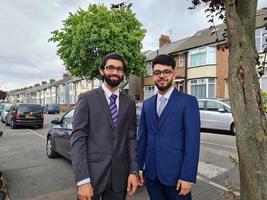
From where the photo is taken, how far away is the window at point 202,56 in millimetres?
25719

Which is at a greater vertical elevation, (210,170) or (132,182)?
(132,182)

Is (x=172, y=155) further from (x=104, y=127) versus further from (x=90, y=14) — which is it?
(x=90, y=14)

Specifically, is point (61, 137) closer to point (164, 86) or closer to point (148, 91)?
point (164, 86)

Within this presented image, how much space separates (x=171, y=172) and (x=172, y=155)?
0.16 metres

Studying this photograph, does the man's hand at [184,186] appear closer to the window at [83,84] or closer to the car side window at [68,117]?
the car side window at [68,117]

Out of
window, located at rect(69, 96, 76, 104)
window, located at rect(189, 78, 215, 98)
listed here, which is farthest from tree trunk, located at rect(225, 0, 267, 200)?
window, located at rect(69, 96, 76, 104)

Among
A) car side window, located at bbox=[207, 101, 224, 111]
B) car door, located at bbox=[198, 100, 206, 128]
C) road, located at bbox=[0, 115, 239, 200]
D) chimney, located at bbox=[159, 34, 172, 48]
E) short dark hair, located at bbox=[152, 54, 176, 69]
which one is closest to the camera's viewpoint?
short dark hair, located at bbox=[152, 54, 176, 69]

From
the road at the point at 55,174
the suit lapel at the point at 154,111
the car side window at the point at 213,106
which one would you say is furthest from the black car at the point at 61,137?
the car side window at the point at 213,106

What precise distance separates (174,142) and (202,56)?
25.0 metres

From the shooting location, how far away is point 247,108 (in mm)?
2520

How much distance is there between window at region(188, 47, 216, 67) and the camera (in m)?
25.7

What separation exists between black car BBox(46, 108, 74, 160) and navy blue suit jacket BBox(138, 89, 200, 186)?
4.63 metres

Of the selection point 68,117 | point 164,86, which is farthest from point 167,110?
point 68,117

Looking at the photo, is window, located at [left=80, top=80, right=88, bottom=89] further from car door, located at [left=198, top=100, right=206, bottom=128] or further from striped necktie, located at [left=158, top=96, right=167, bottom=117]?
striped necktie, located at [left=158, top=96, right=167, bottom=117]
